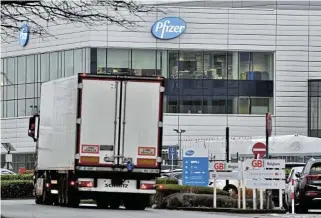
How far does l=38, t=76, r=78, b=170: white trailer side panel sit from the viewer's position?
26031 millimetres

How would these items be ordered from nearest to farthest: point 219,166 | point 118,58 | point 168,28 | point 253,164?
point 253,164 → point 219,166 → point 168,28 → point 118,58

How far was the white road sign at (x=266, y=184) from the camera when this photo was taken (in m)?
29.0

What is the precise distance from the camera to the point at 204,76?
78.2 meters

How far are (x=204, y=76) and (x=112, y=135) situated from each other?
173 ft

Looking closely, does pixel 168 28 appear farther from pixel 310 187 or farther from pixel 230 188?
pixel 310 187

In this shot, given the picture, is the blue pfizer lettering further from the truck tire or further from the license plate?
the license plate

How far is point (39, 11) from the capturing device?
45.9 ft

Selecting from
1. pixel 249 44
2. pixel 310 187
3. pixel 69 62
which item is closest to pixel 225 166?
pixel 310 187

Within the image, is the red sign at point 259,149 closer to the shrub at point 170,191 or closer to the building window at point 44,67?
the shrub at point 170,191

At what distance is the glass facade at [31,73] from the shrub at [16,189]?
3611 cm

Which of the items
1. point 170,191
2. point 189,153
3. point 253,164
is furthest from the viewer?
point 189,153

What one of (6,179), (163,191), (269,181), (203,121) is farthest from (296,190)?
(203,121)

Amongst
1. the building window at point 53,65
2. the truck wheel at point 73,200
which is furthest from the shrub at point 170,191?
the building window at point 53,65

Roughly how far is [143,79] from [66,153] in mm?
3082
